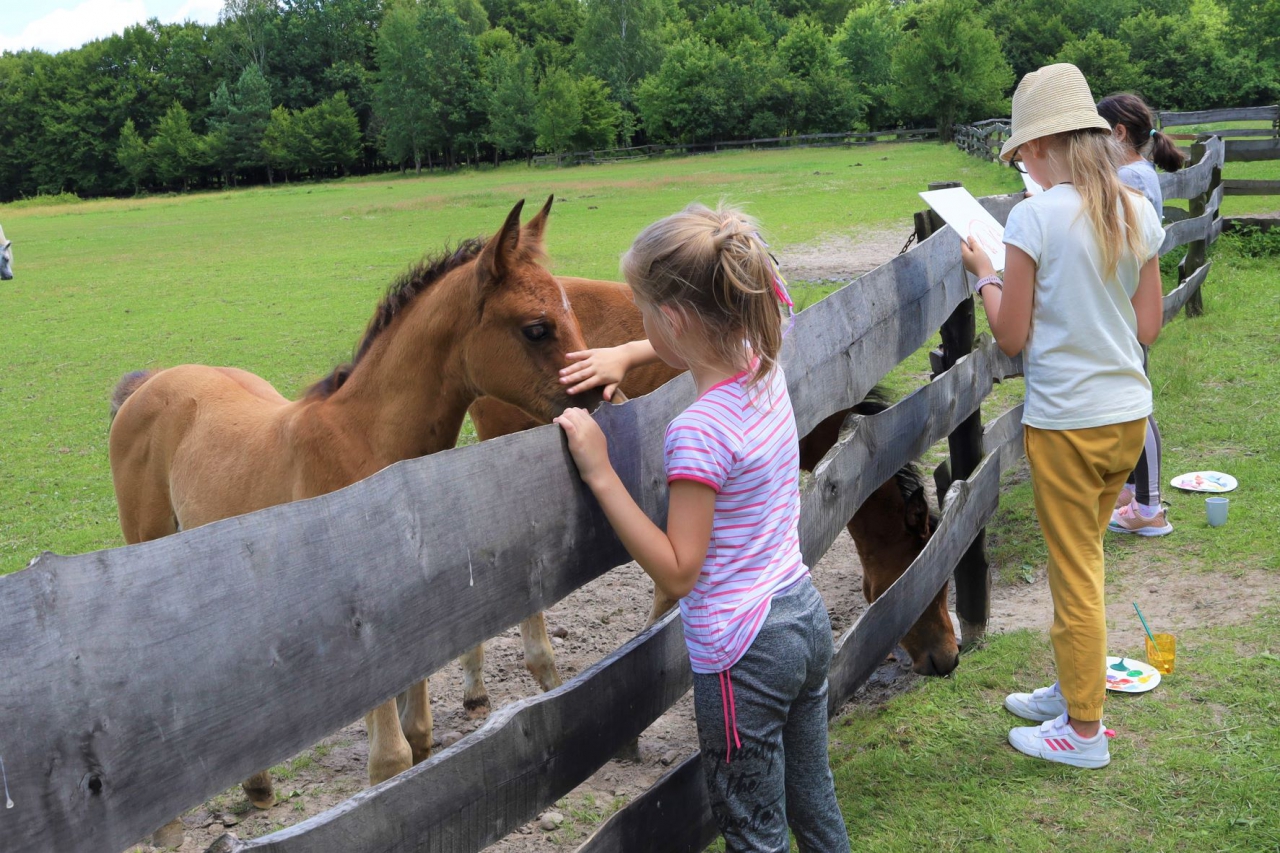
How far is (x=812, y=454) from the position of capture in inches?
163

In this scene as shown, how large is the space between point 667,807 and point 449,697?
2.53 metres

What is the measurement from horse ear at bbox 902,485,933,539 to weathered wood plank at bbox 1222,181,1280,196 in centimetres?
1234

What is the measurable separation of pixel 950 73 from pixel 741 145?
551 inches

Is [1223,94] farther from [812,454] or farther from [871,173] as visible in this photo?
[812,454]

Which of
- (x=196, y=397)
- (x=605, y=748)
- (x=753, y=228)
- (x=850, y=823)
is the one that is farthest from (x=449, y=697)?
(x=753, y=228)

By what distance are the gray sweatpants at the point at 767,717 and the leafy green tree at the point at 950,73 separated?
2516 inches

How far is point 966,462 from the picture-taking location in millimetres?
4422

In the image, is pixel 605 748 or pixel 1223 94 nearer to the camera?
pixel 605 748

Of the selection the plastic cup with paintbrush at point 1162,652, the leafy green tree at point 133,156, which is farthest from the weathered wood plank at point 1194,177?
the leafy green tree at point 133,156

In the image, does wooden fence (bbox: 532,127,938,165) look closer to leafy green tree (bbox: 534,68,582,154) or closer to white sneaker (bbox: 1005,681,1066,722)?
leafy green tree (bbox: 534,68,582,154)

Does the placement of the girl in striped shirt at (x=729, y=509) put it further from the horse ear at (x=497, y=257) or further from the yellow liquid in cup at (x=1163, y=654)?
the yellow liquid in cup at (x=1163, y=654)

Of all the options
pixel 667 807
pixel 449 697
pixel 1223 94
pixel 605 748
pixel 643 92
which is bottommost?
pixel 449 697

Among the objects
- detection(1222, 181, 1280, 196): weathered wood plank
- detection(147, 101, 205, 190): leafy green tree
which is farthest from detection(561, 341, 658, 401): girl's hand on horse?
detection(147, 101, 205, 190): leafy green tree

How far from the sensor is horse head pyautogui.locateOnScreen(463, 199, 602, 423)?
3234 millimetres
